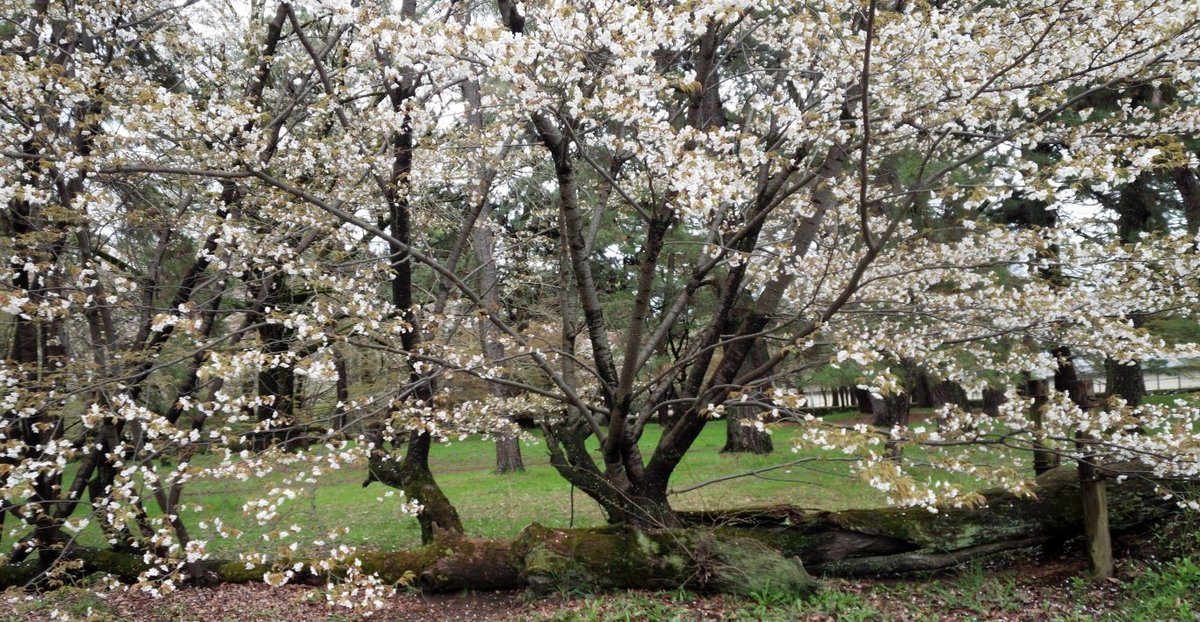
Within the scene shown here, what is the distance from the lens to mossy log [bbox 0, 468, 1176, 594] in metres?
5.29

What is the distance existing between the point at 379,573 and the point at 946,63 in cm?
583

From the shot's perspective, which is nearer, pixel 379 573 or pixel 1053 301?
pixel 1053 301

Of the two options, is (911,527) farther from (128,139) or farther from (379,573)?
(128,139)

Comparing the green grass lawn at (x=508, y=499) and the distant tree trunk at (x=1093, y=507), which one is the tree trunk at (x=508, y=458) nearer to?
the green grass lawn at (x=508, y=499)

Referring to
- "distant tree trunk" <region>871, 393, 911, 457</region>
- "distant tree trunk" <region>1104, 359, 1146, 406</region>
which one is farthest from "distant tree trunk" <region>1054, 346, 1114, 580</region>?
"distant tree trunk" <region>1104, 359, 1146, 406</region>

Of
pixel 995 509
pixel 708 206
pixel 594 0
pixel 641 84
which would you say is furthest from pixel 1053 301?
pixel 594 0

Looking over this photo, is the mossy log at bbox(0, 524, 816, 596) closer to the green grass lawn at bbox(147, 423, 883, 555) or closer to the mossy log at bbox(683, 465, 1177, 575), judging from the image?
the mossy log at bbox(683, 465, 1177, 575)

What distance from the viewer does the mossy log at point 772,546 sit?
17.3 ft

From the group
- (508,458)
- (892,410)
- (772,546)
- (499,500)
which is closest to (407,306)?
(772,546)

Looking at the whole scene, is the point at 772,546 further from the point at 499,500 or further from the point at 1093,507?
the point at 499,500

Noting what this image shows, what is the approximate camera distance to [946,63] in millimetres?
4176

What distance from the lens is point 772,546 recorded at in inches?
223

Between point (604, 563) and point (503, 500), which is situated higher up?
point (604, 563)

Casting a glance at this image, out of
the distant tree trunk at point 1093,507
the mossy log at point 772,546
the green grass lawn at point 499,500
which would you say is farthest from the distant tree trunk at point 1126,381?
Answer: the distant tree trunk at point 1093,507
